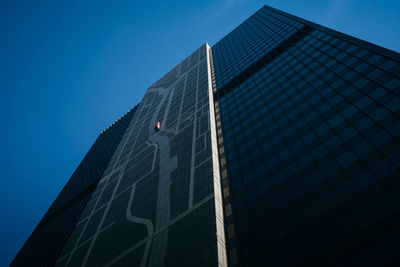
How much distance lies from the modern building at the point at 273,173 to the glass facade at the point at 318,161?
0.36 ft

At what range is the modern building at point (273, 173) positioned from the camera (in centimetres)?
1983

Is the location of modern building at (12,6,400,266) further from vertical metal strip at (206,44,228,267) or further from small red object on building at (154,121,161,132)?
small red object on building at (154,121,161,132)

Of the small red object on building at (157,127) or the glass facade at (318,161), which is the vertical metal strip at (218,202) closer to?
the glass facade at (318,161)

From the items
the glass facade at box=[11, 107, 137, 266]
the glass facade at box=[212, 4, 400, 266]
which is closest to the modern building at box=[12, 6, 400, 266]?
the glass facade at box=[212, 4, 400, 266]

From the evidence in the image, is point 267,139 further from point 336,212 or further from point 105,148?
point 105,148

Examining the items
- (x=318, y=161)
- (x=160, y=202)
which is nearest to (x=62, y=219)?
(x=160, y=202)

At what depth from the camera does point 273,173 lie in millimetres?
28234

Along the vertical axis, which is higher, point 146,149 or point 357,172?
point 146,149

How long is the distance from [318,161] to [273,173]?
497cm

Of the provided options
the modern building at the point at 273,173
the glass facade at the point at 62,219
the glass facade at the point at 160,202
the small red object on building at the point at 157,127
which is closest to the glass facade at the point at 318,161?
the modern building at the point at 273,173

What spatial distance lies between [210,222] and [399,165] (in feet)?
58.1

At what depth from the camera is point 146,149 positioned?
58250 mm

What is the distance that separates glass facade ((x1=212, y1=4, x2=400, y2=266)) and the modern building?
0.36 ft

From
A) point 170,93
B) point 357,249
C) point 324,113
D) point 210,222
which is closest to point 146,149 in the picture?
point 170,93
